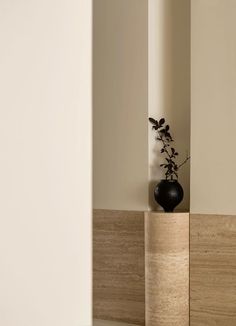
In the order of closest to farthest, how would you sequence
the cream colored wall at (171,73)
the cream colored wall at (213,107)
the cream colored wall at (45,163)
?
1. the cream colored wall at (45,163)
2. the cream colored wall at (213,107)
3. the cream colored wall at (171,73)

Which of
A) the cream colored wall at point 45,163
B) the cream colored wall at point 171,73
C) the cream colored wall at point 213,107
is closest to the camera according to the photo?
the cream colored wall at point 45,163

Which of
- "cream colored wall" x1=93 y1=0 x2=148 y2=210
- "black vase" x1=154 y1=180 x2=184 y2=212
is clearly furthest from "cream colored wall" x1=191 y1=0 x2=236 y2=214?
"cream colored wall" x1=93 y1=0 x2=148 y2=210

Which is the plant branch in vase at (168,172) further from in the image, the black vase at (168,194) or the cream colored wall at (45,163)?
the cream colored wall at (45,163)

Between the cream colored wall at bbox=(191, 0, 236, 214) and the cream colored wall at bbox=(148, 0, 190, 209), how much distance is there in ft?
0.62

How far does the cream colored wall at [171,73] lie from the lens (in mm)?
3256

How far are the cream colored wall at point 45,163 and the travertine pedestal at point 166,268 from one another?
4.83ft

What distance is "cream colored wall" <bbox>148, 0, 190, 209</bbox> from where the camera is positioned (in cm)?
326

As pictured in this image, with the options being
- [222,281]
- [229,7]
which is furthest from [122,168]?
[229,7]

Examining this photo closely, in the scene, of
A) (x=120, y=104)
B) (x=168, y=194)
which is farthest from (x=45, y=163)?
(x=120, y=104)

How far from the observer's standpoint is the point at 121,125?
337 cm

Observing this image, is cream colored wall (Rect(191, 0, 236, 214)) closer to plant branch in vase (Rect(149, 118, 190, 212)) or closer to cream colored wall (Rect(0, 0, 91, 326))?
plant branch in vase (Rect(149, 118, 190, 212))

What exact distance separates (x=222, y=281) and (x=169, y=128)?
96 centimetres

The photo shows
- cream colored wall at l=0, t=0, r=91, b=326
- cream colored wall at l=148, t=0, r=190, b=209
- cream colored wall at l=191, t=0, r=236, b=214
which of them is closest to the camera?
cream colored wall at l=0, t=0, r=91, b=326

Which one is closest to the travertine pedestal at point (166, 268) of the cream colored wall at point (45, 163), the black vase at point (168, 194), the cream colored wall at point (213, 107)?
the black vase at point (168, 194)
